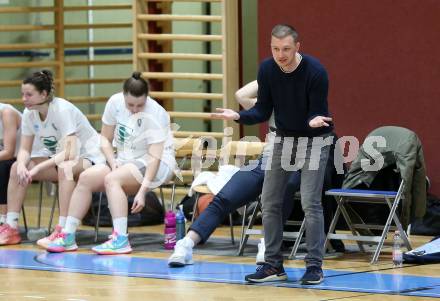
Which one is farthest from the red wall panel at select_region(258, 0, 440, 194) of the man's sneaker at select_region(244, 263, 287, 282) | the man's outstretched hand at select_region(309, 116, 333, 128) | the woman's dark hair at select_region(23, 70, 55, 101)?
the man's outstretched hand at select_region(309, 116, 333, 128)

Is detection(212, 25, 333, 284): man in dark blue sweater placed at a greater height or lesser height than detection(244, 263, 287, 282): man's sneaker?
greater

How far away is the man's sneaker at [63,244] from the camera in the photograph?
7719 mm

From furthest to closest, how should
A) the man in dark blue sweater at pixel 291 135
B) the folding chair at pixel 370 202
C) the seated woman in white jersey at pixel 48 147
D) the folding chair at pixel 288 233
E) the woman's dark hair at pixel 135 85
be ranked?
the seated woman in white jersey at pixel 48 147 < the woman's dark hair at pixel 135 85 < the folding chair at pixel 288 233 < the folding chair at pixel 370 202 < the man in dark blue sweater at pixel 291 135

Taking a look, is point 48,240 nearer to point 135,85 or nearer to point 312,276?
point 135,85

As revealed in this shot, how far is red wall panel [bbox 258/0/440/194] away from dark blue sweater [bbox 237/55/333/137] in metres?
2.43

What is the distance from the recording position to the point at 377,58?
28.9ft

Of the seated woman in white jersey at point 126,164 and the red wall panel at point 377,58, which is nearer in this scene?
the seated woman in white jersey at point 126,164

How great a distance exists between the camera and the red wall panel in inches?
339

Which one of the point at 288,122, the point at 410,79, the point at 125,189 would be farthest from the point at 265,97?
the point at 410,79

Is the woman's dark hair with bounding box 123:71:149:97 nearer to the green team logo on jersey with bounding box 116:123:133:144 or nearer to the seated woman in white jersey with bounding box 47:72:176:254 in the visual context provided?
the seated woman in white jersey with bounding box 47:72:176:254

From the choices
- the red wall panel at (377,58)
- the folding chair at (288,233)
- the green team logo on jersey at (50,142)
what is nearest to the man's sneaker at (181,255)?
the folding chair at (288,233)

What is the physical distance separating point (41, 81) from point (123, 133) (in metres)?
0.71

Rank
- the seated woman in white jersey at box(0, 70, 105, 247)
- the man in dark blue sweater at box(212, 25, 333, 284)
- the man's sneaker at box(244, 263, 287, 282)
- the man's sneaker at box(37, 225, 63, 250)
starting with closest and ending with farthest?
the man in dark blue sweater at box(212, 25, 333, 284) < the man's sneaker at box(244, 263, 287, 282) < the man's sneaker at box(37, 225, 63, 250) < the seated woman in white jersey at box(0, 70, 105, 247)

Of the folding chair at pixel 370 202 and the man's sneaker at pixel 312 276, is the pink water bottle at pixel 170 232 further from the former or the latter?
the man's sneaker at pixel 312 276
